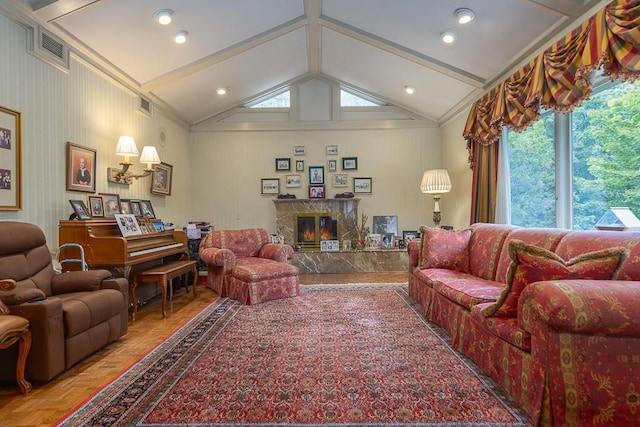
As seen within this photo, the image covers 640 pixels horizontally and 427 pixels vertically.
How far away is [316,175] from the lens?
21.5 ft

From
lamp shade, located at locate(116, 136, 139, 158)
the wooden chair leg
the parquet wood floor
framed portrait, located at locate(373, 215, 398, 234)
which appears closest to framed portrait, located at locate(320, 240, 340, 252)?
A: framed portrait, located at locate(373, 215, 398, 234)

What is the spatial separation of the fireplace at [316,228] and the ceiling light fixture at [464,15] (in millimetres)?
3800

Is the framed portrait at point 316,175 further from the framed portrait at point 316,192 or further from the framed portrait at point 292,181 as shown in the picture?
the framed portrait at point 292,181

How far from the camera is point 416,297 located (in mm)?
3648

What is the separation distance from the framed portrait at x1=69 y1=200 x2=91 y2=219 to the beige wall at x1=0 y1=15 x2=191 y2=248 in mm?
119

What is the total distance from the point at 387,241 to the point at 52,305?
486 centimetres

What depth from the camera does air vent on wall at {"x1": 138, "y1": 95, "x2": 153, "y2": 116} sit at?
462 centimetres

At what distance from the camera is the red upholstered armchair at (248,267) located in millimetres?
3754

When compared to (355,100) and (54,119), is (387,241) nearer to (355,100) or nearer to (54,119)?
(355,100)

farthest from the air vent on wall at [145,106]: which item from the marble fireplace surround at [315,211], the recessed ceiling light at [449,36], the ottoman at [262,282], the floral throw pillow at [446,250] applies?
the floral throw pillow at [446,250]

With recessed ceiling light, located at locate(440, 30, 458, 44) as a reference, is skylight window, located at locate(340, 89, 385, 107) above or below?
above

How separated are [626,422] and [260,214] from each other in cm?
582

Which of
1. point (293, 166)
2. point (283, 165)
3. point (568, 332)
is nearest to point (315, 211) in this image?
point (293, 166)

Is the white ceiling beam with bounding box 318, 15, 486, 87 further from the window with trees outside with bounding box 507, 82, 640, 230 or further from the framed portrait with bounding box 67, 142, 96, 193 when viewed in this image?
the framed portrait with bounding box 67, 142, 96, 193
